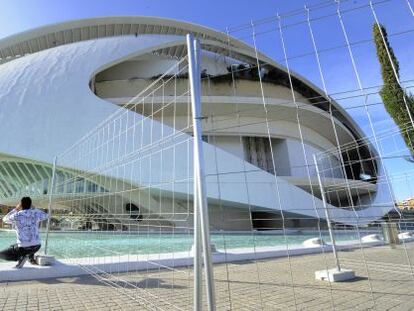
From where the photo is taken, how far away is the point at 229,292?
225 centimetres

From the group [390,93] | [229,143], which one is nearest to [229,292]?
[390,93]

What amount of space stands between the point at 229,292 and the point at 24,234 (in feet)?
11.1

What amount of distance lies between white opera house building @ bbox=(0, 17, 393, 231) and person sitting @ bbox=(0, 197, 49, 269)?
7.37 ft

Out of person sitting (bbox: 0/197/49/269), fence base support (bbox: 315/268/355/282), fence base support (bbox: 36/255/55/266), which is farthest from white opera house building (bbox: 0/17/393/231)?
fence base support (bbox: 315/268/355/282)

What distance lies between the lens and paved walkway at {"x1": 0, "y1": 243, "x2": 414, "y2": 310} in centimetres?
291

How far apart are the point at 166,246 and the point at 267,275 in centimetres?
285

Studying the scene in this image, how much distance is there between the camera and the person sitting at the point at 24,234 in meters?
4.38

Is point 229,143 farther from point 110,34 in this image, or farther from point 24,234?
point 24,234

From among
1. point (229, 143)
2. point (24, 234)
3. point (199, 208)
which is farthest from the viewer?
point (229, 143)

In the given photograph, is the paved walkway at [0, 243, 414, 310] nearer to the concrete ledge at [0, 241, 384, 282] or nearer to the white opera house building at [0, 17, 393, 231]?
the concrete ledge at [0, 241, 384, 282]

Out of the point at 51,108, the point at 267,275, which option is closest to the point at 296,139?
the point at 51,108

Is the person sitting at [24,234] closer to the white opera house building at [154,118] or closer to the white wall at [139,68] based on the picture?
the white opera house building at [154,118]

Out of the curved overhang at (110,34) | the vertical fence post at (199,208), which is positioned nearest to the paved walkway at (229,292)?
the vertical fence post at (199,208)

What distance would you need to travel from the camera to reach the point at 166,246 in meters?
6.82
